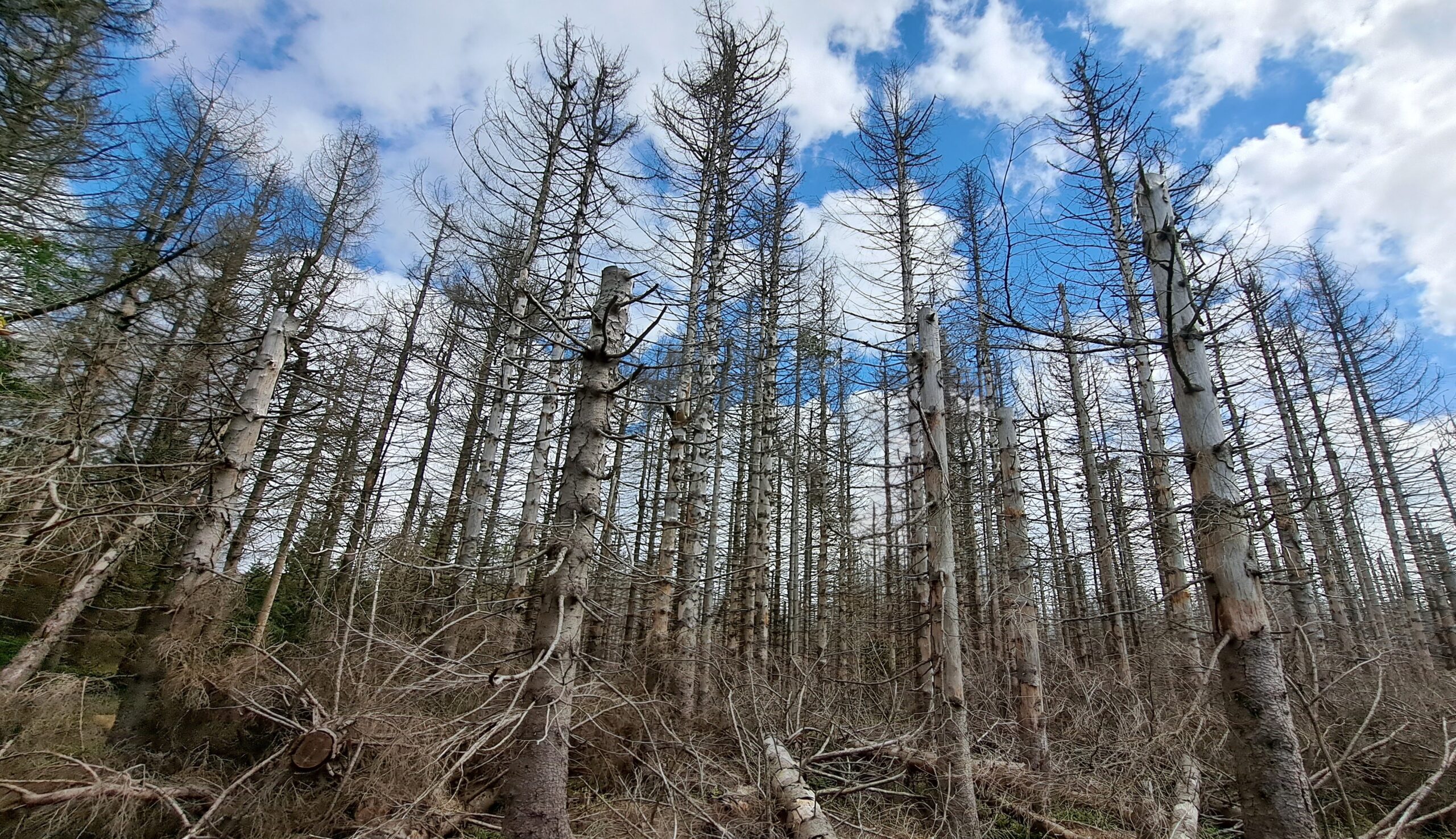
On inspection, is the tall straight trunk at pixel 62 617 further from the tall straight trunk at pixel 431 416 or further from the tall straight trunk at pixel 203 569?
the tall straight trunk at pixel 431 416

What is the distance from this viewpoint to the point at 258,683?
5.40 m

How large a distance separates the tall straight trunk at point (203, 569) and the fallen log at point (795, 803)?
17.8 feet

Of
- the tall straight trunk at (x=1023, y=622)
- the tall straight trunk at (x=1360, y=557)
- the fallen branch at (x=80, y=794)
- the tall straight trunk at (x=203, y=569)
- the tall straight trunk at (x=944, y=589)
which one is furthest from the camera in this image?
the tall straight trunk at (x=1360, y=557)

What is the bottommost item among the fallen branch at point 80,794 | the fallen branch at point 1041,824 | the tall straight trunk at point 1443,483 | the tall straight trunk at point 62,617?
the fallen branch at point 1041,824

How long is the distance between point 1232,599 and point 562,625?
365cm

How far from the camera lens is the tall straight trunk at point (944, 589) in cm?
409

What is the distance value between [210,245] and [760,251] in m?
10.2

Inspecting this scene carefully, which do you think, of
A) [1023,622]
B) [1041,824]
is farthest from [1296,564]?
[1041,824]

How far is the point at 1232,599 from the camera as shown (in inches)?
122

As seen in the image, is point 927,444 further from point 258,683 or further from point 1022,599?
point 258,683

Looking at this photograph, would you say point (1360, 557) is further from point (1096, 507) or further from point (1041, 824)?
point (1041, 824)

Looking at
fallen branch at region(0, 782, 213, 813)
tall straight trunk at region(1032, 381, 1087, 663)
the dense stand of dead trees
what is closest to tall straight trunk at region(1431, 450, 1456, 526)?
the dense stand of dead trees

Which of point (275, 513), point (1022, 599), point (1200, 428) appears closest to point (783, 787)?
point (1200, 428)

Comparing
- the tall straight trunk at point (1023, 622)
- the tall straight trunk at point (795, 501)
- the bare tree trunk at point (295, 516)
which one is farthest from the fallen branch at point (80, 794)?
the tall straight trunk at point (795, 501)
